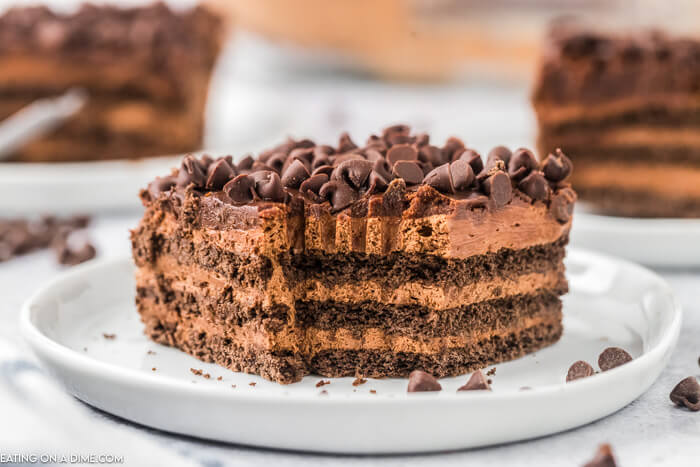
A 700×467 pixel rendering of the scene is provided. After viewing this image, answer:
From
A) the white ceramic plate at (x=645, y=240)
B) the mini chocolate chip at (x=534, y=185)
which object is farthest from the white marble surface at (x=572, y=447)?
the white ceramic plate at (x=645, y=240)

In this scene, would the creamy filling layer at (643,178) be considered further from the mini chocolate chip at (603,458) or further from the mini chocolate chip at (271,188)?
the mini chocolate chip at (603,458)

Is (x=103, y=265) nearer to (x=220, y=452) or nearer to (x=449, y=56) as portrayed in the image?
(x=220, y=452)

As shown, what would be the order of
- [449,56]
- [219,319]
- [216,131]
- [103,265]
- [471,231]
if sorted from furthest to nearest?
[449,56]
[216,131]
[103,265]
[219,319]
[471,231]

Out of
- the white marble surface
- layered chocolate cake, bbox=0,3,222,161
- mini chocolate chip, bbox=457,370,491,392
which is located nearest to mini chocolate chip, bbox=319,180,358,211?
mini chocolate chip, bbox=457,370,491,392

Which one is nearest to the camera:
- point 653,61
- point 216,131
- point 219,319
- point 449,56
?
point 219,319

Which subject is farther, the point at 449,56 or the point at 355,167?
the point at 449,56

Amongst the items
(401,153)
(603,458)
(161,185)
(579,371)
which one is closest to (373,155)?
(401,153)

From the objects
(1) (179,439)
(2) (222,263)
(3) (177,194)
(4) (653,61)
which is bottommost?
(1) (179,439)

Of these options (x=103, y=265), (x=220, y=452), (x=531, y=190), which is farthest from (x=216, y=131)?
(x=220, y=452)
